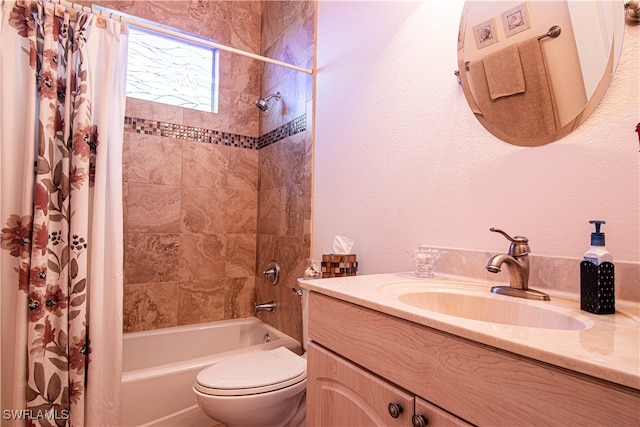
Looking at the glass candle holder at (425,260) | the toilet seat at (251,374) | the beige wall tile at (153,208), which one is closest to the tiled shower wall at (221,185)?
the beige wall tile at (153,208)

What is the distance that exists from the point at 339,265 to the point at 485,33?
957 millimetres

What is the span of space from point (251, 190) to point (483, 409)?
7.21ft

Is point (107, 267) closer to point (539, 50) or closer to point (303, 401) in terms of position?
point (303, 401)

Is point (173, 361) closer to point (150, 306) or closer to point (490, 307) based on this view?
point (150, 306)

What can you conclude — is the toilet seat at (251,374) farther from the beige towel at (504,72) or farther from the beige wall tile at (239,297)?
the beige towel at (504,72)

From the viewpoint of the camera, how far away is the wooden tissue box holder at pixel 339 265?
1348 mm

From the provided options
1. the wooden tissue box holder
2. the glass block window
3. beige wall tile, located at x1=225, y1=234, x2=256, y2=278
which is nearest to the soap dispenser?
the wooden tissue box holder

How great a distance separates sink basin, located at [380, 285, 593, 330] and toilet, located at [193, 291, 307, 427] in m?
0.70

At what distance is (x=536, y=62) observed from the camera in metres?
0.90

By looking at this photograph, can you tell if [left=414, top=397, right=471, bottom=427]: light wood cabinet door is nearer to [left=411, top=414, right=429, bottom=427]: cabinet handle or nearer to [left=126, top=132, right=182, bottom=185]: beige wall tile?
[left=411, top=414, right=429, bottom=427]: cabinet handle

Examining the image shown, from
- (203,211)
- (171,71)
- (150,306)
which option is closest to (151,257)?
(150,306)

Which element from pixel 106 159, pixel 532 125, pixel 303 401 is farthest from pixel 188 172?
pixel 532 125

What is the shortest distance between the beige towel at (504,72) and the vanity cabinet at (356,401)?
0.89 metres

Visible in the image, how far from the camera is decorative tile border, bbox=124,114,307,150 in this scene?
6.80 feet
